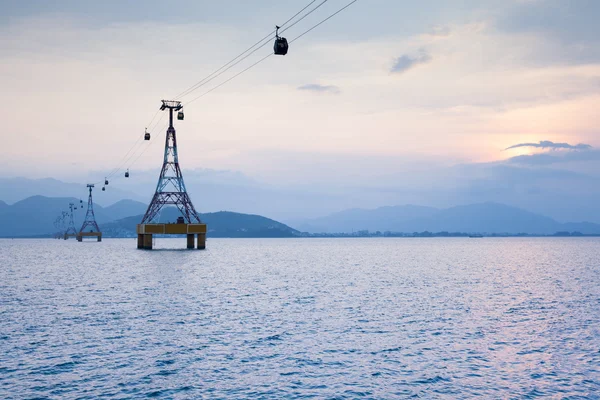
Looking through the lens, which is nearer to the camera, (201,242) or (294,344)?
(294,344)

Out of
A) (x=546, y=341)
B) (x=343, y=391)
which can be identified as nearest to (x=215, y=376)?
(x=343, y=391)

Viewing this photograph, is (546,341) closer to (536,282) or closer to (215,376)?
(215,376)

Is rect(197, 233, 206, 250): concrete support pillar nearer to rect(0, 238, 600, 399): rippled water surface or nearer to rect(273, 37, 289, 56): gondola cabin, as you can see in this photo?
rect(0, 238, 600, 399): rippled water surface

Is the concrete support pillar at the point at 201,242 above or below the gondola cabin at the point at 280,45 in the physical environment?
below

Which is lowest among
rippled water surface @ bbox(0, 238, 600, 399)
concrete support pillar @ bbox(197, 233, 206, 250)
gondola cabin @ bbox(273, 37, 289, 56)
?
rippled water surface @ bbox(0, 238, 600, 399)

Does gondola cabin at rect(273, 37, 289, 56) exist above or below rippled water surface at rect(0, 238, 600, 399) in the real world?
above

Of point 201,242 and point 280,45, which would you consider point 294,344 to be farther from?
point 201,242

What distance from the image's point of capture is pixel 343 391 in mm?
23266

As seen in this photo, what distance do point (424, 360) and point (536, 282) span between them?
58.6 m

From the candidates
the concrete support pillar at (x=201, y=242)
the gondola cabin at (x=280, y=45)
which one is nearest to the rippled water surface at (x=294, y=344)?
the gondola cabin at (x=280, y=45)

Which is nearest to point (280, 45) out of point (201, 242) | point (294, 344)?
point (294, 344)

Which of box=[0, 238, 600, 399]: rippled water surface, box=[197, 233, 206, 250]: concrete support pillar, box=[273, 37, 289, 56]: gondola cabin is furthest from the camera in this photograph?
box=[197, 233, 206, 250]: concrete support pillar

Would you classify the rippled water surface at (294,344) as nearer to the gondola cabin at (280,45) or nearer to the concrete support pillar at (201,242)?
the gondola cabin at (280,45)

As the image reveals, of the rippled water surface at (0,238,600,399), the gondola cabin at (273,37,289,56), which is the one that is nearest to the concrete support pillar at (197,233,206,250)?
the rippled water surface at (0,238,600,399)
